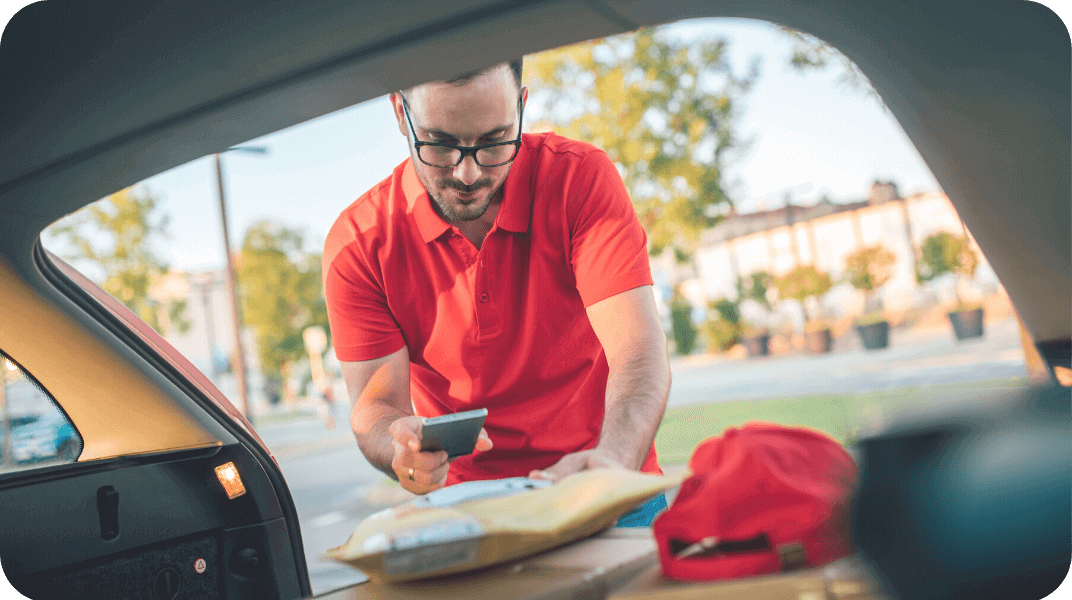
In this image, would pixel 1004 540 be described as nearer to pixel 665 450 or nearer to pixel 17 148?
pixel 17 148

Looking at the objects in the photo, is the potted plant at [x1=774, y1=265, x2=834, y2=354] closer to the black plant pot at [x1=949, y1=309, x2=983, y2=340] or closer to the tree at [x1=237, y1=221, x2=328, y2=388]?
the black plant pot at [x1=949, y1=309, x2=983, y2=340]

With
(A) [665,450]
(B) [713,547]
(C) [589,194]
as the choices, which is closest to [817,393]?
(A) [665,450]

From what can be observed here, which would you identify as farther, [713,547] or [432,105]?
[432,105]

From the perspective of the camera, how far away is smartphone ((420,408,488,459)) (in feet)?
4.26

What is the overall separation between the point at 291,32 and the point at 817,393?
35.8ft

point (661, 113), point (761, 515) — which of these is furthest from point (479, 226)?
point (661, 113)

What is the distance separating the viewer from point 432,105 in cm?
171

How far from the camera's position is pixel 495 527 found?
91cm

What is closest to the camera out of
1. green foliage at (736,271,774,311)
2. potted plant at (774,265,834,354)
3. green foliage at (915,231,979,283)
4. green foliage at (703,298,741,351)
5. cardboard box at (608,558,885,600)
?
cardboard box at (608,558,885,600)

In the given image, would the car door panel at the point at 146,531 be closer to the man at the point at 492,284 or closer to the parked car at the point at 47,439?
the parked car at the point at 47,439

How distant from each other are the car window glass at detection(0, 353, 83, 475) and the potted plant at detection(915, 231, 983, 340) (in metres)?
14.8

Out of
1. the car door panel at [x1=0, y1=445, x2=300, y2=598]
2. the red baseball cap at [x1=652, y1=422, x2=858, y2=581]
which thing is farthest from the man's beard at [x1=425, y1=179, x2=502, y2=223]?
the red baseball cap at [x1=652, y1=422, x2=858, y2=581]

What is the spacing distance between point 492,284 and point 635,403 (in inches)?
19.1

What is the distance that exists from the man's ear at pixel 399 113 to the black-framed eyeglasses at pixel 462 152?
62mm
